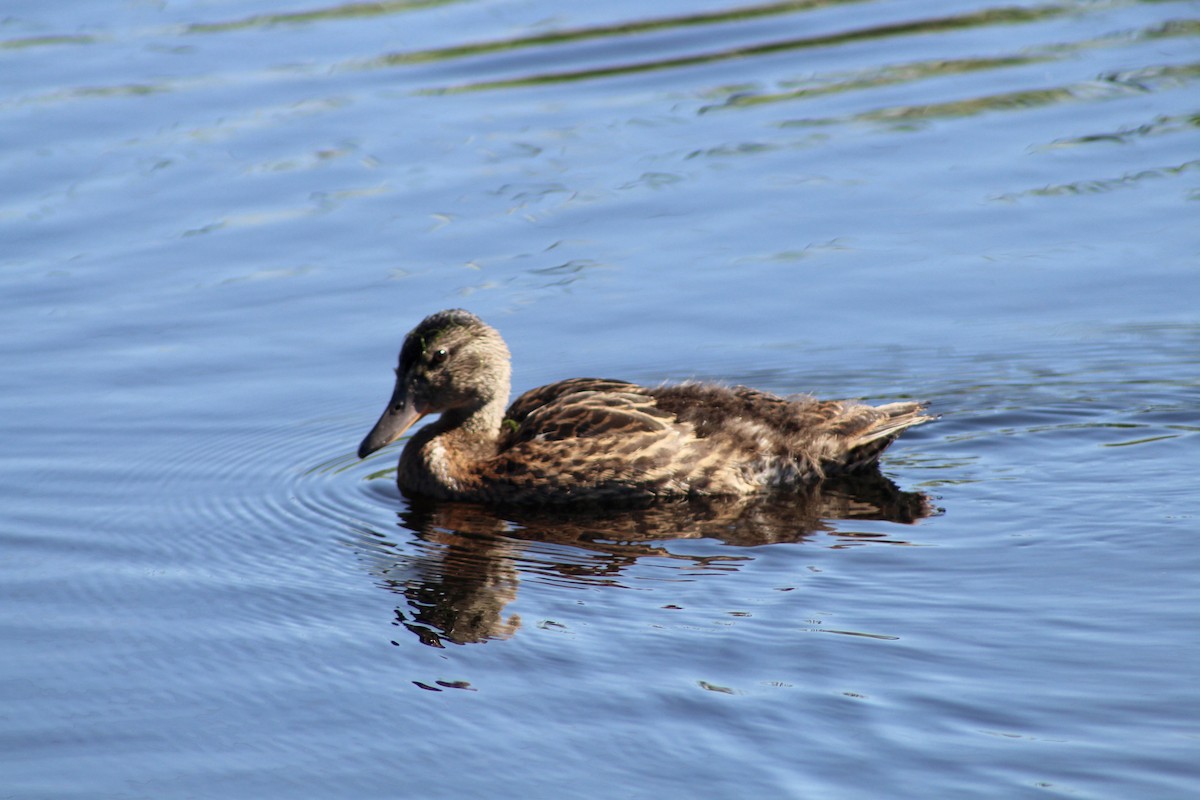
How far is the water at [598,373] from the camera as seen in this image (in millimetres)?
6473

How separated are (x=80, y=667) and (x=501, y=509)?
2777 millimetres

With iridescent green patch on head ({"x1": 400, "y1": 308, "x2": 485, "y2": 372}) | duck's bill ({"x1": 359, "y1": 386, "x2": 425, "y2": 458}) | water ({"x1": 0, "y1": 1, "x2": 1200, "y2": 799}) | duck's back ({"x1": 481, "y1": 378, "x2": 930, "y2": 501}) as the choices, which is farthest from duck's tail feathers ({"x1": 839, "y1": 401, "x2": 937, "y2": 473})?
duck's bill ({"x1": 359, "y1": 386, "x2": 425, "y2": 458})

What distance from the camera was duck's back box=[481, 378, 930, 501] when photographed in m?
9.49

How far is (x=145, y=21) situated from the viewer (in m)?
17.8

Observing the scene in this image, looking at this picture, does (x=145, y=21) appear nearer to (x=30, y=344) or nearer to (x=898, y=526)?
(x=30, y=344)

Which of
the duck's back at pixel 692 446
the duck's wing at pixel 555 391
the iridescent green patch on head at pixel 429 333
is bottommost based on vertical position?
the duck's back at pixel 692 446

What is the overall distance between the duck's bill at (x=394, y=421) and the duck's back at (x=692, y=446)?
0.66m

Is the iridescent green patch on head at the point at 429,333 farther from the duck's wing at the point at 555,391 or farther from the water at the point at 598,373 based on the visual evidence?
the water at the point at 598,373

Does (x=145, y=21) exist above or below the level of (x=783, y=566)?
above

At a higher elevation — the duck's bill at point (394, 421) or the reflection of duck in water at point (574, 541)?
the duck's bill at point (394, 421)

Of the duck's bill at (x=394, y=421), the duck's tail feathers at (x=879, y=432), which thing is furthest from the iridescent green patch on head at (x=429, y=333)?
the duck's tail feathers at (x=879, y=432)

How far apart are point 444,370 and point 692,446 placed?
150 centimetres

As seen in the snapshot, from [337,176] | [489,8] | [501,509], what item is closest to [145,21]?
[489,8]

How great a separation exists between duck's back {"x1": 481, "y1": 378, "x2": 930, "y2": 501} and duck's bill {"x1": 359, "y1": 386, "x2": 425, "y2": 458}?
66 cm
